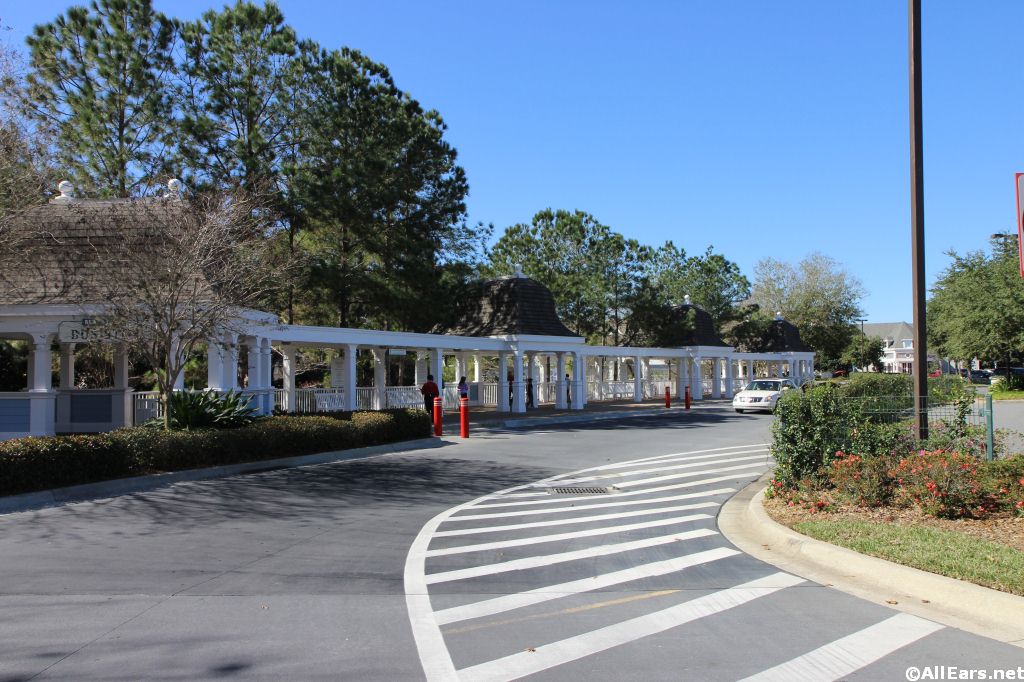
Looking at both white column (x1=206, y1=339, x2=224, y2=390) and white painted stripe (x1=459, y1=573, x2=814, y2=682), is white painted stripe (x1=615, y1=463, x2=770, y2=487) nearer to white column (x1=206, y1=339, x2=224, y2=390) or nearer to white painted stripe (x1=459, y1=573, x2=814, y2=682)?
white painted stripe (x1=459, y1=573, x2=814, y2=682)

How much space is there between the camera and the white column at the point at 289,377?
23.7 metres

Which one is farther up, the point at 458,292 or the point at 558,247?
the point at 558,247

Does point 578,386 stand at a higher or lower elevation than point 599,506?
higher

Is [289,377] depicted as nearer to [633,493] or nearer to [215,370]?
[215,370]

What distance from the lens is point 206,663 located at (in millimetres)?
4801

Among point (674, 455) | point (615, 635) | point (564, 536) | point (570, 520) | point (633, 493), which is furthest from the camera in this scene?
point (674, 455)

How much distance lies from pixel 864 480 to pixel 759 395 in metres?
23.1

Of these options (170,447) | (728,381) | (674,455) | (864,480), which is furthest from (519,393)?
(864,480)

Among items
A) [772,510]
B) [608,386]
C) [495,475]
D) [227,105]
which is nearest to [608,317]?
[608,386]

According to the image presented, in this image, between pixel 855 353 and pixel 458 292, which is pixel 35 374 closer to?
pixel 458 292

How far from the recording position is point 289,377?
1019 inches

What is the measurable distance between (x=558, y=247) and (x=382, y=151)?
21.1 meters

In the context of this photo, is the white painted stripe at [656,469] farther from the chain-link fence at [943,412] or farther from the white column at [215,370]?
the white column at [215,370]

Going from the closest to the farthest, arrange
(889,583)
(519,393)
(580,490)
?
(889,583) → (580,490) → (519,393)
